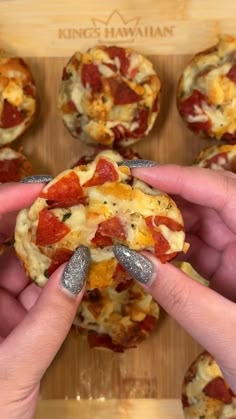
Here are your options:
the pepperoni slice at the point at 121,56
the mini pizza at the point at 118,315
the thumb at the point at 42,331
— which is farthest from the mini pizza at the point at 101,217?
the pepperoni slice at the point at 121,56

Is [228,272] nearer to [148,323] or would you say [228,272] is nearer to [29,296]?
[148,323]

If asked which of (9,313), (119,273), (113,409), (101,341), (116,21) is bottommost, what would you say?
(113,409)

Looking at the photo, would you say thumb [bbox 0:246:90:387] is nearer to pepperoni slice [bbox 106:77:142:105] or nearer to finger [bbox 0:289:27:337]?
finger [bbox 0:289:27:337]

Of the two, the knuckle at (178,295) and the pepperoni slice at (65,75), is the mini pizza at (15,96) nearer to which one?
the pepperoni slice at (65,75)

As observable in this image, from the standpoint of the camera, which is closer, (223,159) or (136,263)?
(136,263)

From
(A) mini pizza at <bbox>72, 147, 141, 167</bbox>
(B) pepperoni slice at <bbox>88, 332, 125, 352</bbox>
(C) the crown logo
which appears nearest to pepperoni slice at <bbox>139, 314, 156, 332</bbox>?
(B) pepperoni slice at <bbox>88, 332, 125, 352</bbox>

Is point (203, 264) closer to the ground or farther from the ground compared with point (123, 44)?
closer to the ground

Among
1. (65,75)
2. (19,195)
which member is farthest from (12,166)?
(19,195)
